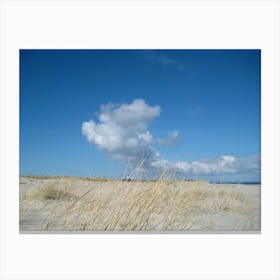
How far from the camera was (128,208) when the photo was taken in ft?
9.91

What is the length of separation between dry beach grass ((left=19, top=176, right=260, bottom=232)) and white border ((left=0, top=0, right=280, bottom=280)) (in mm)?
82

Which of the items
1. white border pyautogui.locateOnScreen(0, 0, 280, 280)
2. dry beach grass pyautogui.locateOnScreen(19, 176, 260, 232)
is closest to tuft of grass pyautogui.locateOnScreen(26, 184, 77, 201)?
dry beach grass pyautogui.locateOnScreen(19, 176, 260, 232)

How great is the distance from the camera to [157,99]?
3230 mm

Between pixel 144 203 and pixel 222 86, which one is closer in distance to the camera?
pixel 144 203
